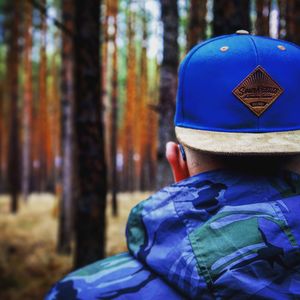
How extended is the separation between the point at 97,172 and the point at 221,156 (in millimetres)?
3544

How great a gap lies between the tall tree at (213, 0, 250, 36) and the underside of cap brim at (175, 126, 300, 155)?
259cm

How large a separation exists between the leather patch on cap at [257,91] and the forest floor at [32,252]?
6.66 metres

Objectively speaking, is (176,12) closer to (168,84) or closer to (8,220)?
(168,84)

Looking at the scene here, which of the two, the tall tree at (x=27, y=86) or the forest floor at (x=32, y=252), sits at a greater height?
the tall tree at (x=27, y=86)

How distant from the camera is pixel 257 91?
3.92 feet

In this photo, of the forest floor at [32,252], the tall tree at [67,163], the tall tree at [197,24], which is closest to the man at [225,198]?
the tall tree at [197,24]

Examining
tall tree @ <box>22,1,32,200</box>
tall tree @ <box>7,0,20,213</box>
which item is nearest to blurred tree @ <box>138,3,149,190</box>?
tall tree @ <box>22,1,32,200</box>

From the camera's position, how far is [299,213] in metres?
1.08

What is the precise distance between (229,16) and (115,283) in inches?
118

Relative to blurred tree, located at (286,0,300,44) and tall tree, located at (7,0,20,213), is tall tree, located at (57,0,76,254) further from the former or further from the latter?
tall tree, located at (7,0,20,213)

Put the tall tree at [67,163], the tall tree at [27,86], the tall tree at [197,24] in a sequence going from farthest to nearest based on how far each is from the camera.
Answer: the tall tree at [27,86] → the tall tree at [67,163] → the tall tree at [197,24]

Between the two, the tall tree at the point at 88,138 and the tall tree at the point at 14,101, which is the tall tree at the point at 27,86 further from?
the tall tree at the point at 88,138

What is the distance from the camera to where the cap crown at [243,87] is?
3.95ft

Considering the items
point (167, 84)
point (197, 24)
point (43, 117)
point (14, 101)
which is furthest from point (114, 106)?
point (167, 84)
